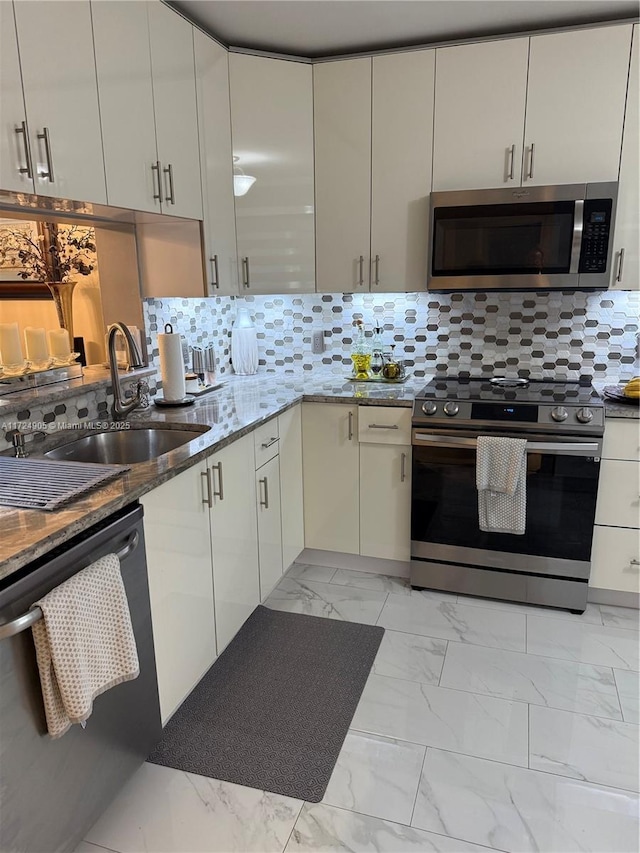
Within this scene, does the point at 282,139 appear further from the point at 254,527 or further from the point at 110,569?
the point at 110,569

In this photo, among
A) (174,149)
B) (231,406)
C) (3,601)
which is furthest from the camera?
(231,406)

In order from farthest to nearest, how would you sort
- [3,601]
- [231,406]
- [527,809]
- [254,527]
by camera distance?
1. [231,406]
2. [254,527]
3. [527,809]
4. [3,601]

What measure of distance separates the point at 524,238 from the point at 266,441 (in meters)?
1.45

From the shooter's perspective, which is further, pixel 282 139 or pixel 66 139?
pixel 282 139

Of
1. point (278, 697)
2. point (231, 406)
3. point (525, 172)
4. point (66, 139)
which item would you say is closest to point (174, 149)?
point (66, 139)

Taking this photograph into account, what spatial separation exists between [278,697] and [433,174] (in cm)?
235

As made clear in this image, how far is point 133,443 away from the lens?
231cm

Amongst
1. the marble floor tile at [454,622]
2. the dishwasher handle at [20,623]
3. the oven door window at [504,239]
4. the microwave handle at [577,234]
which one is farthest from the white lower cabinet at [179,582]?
the microwave handle at [577,234]

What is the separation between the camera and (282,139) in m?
2.84

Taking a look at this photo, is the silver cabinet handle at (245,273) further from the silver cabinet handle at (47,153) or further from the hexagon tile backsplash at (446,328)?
the silver cabinet handle at (47,153)

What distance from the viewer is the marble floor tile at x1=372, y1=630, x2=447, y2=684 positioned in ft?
7.44

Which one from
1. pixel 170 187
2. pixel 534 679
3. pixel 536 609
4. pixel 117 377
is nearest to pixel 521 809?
pixel 534 679

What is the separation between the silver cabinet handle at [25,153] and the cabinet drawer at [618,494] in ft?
7.77

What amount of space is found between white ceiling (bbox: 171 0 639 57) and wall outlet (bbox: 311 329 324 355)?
1.38 metres
